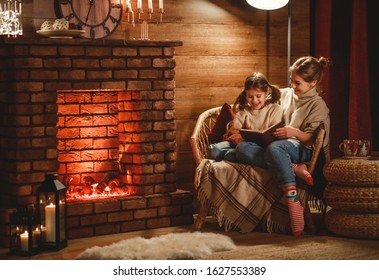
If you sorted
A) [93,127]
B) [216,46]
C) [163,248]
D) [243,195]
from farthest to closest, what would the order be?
[216,46]
[93,127]
[243,195]
[163,248]

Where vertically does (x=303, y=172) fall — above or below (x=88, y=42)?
below

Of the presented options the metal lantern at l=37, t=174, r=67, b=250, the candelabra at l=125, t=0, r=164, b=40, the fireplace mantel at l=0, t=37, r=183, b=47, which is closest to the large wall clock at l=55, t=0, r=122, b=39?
the candelabra at l=125, t=0, r=164, b=40

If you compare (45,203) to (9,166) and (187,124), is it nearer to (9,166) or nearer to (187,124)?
(9,166)

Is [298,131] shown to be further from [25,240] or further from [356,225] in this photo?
[25,240]

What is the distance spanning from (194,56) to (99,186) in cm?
110

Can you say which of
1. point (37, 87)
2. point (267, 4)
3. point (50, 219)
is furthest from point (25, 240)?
point (267, 4)

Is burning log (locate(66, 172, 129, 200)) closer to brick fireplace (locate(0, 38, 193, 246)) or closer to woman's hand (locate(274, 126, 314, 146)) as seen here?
brick fireplace (locate(0, 38, 193, 246))

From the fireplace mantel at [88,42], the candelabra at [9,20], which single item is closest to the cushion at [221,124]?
the fireplace mantel at [88,42]

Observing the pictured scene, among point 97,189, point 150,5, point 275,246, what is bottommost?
point 275,246

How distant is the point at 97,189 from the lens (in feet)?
13.7

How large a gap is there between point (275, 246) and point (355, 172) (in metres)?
0.58

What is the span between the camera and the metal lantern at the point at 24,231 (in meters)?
3.50

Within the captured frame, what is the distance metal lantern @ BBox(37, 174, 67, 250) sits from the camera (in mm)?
3586

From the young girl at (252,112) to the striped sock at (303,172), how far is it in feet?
1.09
